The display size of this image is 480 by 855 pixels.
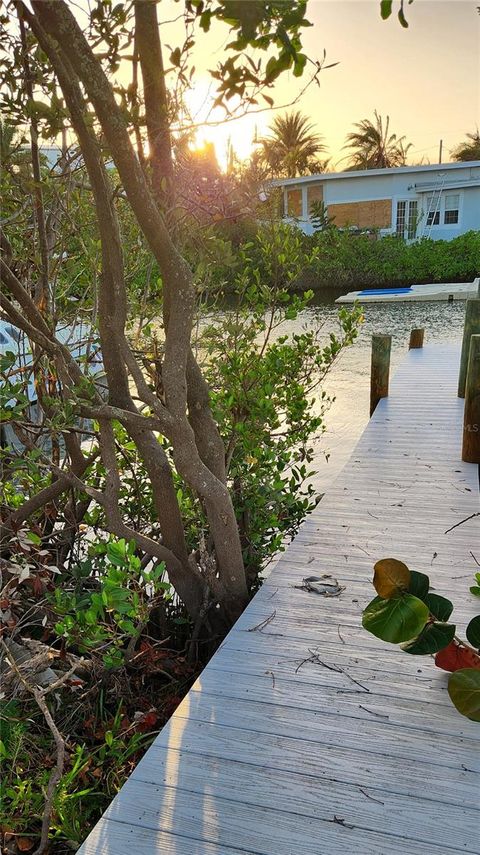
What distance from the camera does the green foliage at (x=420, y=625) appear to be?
6.06ft

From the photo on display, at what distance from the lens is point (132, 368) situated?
2.35m

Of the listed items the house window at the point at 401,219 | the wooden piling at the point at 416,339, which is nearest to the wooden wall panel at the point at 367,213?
the house window at the point at 401,219

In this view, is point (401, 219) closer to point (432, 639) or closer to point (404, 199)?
point (404, 199)

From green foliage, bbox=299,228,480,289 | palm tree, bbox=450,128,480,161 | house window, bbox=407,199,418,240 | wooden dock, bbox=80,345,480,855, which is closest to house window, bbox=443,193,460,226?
house window, bbox=407,199,418,240

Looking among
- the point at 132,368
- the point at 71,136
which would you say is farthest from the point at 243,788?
the point at 71,136

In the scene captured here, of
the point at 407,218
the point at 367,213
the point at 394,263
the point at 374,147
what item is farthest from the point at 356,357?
the point at 374,147

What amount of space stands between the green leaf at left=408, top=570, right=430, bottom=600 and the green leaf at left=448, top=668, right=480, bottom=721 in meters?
0.25

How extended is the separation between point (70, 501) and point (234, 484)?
88cm

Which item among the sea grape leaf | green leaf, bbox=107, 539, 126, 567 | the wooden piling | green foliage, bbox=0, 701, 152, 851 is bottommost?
green foliage, bbox=0, 701, 152, 851

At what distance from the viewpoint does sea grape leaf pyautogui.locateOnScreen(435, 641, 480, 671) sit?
6.69 ft

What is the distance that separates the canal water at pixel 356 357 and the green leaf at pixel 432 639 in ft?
8.24

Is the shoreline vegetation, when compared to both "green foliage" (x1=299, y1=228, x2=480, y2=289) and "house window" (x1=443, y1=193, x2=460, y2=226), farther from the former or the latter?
"house window" (x1=443, y1=193, x2=460, y2=226)

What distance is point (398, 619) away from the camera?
190cm

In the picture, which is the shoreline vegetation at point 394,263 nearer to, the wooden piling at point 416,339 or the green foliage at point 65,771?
the wooden piling at point 416,339
